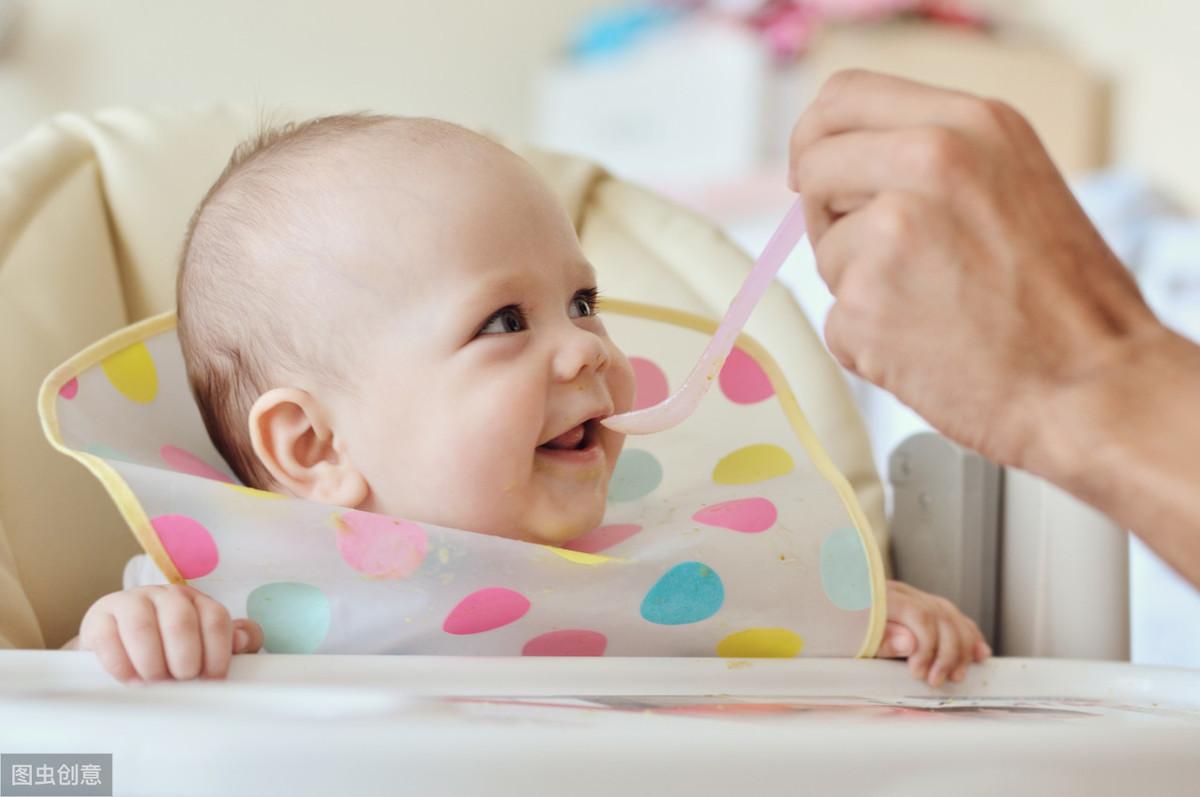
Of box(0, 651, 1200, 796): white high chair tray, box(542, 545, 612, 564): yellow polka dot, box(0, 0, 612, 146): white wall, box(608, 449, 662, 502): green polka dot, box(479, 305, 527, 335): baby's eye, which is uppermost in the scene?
box(0, 0, 612, 146): white wall

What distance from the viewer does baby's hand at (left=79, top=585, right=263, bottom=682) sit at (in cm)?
57

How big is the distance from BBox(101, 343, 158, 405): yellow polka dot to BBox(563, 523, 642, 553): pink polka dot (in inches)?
11.4

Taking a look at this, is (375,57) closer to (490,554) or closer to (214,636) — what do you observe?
(490,554)

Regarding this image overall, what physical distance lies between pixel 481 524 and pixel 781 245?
0.25 m

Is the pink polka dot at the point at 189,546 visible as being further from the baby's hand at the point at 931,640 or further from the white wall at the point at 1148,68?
the white wall at the point at 1148,68

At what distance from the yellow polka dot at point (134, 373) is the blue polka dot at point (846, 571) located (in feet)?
1.42

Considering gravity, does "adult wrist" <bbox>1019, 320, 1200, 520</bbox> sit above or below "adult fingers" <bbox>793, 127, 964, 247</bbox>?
below

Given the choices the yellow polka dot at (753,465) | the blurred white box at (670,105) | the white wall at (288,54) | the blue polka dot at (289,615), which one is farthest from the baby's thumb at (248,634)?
the blurred white box at (670,105)

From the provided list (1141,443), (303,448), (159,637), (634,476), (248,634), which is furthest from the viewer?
(634,476)

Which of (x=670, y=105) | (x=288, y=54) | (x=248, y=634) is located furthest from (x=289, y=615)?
(x=670, y=105)

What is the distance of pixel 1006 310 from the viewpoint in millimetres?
493

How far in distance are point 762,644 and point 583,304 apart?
231mm

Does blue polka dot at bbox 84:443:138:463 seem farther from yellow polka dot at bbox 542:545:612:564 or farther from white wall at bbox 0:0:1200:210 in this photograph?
white wall at bbox 0:0:1200:210

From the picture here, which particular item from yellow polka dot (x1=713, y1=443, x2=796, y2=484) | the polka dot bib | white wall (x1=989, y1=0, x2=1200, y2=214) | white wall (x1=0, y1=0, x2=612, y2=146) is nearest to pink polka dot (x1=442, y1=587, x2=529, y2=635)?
the polka dot bib
